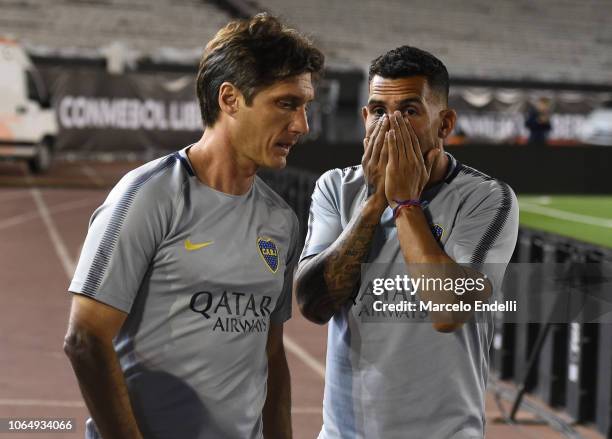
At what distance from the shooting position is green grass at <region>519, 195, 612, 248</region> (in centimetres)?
1655

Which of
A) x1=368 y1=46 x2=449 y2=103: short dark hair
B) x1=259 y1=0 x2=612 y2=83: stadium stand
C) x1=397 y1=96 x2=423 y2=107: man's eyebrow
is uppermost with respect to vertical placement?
x1=368 y1=46 x2=449 y2=103: short dark hair

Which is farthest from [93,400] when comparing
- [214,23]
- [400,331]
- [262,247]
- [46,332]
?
[214,23]

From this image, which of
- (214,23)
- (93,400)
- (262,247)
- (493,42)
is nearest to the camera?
(93,400)

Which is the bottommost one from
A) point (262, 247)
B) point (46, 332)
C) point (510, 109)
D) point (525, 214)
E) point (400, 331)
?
point (510, 109)

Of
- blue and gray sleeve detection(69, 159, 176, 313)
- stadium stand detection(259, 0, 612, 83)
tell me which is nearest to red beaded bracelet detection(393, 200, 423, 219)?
blue and gray sleeve detection(69, 159, 176, 313)

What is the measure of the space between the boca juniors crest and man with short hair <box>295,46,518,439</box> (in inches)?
11.6

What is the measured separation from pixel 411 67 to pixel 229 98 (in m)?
0.69

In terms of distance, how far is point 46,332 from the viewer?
354 inches

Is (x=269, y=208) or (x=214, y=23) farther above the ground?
(x=269, y=208)

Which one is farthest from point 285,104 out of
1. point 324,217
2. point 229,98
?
point 324,217

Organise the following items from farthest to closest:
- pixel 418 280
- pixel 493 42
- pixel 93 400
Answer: pixel 493 42 → pixel 418 280 → pixel 93 400

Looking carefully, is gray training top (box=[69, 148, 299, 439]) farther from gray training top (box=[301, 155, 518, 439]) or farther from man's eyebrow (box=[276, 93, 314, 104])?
gray training top (box=[301, 155, 518, 439])

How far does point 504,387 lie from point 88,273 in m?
A: 5.74

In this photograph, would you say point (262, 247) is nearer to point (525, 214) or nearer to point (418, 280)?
point (418, 280)
